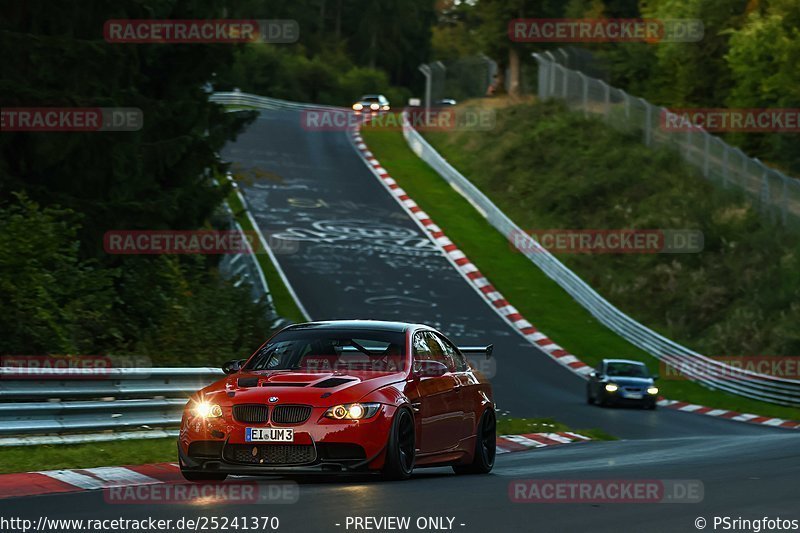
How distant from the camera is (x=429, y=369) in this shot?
1272cm

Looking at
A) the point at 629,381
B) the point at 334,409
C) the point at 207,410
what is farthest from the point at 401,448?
the point at 629,381

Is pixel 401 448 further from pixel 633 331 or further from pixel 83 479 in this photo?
pixel 633 331

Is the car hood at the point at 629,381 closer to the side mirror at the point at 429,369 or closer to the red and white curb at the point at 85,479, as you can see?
the side mirror at the point at 429,369

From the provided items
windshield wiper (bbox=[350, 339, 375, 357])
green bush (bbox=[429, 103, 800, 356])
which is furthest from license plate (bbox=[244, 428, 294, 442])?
green bush (bbox=[429, 103, 800, 356])

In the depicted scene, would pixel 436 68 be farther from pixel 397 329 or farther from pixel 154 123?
pixel 397 329

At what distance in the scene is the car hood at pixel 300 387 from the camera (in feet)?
37.4

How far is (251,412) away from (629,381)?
20103 mm

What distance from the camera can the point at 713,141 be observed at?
48.2m

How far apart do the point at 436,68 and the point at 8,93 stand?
54.0 meters

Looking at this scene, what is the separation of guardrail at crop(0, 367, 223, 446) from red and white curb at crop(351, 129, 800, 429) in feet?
53.0

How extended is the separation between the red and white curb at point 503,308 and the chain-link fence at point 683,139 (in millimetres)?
8852

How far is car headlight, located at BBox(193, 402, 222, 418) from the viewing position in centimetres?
1149

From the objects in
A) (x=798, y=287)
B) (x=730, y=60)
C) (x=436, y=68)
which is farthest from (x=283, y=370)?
(x=436, y=68)

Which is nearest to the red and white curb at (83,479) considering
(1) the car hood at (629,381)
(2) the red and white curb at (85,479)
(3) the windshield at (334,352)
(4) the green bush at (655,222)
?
(2) the red and white curb at (85,479)
